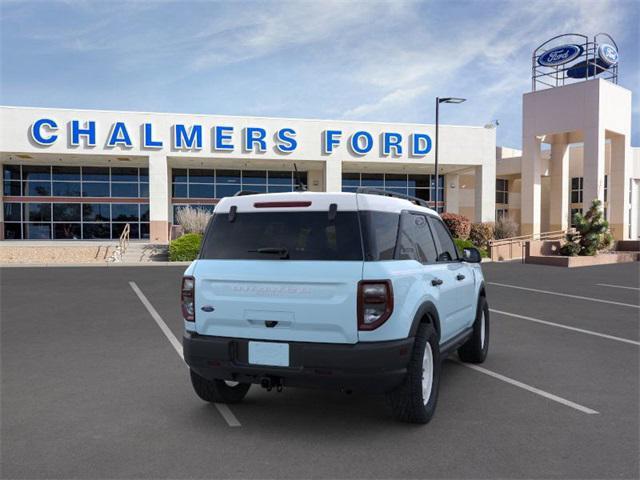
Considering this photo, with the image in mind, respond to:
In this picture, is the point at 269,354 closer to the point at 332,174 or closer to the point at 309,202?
the point at 309,202

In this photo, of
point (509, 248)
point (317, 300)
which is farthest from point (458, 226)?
point (317, 300)

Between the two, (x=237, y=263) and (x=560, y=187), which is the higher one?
(x=560, y=187)

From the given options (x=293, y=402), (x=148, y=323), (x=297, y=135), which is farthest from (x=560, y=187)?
(x=293, y=402)

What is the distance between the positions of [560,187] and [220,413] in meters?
34.2

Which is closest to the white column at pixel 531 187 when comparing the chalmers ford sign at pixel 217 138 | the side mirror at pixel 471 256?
the chalmers ford sign at pixel 217 138

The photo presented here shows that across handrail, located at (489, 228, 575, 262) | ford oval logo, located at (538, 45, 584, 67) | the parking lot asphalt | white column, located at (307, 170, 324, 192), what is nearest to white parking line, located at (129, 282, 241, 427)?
the parking lot asphalt

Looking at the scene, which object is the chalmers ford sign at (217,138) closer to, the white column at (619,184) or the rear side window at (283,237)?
the white column at (619,184)

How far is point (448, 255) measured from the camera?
18.5 ft

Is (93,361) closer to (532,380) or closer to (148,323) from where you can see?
(148,323)

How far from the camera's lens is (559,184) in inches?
1368

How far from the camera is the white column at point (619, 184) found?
108 ft

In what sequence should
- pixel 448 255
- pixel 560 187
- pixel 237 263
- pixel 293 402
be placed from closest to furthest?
1. pixel 237 263
2. pixel 293 402
3. pixel 448 255
4. pixel 560 187

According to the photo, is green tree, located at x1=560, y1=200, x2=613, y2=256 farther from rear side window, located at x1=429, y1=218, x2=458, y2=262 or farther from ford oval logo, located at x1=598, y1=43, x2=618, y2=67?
rear side window, located at x1=429, y1=218, x2=458, y2=262

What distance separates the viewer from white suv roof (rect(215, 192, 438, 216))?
4.29m
